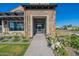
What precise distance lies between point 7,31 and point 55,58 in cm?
1242

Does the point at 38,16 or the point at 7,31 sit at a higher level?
the point at 38,16

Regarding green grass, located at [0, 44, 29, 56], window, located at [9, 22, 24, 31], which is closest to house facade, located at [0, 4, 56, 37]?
window, located at [9, 22, 24, 31]

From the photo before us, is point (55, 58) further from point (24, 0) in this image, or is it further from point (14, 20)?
point (14, 20)

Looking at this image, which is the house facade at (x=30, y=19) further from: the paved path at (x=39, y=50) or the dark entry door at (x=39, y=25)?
the paved path at (x=39, y=50)

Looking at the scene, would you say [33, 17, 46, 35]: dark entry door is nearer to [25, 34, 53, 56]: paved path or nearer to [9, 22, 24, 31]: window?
[9, 22, 24, 31]: window

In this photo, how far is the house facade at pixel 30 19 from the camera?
15977 mm

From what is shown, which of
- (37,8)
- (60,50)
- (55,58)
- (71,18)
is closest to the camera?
(55,58)

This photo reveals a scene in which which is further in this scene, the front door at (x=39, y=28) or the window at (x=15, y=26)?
the window at (x=15, y=26)

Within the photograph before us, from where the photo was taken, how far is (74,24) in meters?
13.0

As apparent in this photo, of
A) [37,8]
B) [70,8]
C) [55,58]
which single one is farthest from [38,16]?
[55,58]

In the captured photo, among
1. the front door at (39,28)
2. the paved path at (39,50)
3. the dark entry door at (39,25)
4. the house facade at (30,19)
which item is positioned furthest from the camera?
the front door at (39,28)

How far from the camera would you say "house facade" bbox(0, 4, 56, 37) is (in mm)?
15977

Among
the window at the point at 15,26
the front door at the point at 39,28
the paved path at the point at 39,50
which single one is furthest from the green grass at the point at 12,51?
the window at the point at 15,26

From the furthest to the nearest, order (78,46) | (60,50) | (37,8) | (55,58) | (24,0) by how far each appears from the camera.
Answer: (37,8)
(78,46)
(60,50)
(55,58)
(24,0)
